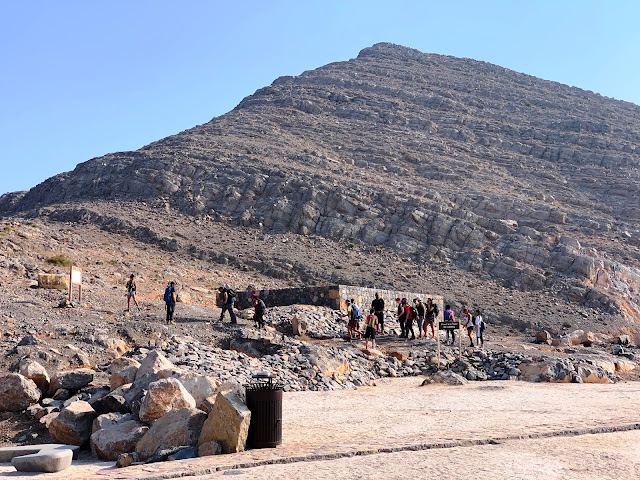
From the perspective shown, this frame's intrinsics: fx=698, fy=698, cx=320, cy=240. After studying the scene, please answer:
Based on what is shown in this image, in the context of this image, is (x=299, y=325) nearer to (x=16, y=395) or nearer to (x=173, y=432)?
(x=16, y=395)

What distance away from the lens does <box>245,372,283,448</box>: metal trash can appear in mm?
8602

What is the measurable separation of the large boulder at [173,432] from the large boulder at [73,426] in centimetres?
117

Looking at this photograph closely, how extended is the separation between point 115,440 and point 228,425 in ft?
5.43

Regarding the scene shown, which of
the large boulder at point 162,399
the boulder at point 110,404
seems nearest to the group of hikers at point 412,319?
the boulder at point 110,404

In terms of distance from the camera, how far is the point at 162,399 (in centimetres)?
928

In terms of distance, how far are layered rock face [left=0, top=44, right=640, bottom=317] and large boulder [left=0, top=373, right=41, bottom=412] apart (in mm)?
30129

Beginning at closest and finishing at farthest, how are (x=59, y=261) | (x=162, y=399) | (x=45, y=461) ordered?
(x=45, y=461), (x=162, y=399), (x=59, y=261)

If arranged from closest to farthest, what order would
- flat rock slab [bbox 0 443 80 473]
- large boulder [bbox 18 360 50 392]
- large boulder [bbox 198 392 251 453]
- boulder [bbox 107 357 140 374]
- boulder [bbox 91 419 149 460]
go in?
flat rock slab [bbox 0 443 80 473] → large boulder [bbox 198 392 251 453] → boulder [bbox 91 419 149 460] → large boulder [bbox 18 360 50 392] → boulder [bbox 107 357 140 374]

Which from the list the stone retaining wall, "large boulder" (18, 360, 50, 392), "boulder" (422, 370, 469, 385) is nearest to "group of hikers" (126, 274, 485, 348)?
the stone retaining wall

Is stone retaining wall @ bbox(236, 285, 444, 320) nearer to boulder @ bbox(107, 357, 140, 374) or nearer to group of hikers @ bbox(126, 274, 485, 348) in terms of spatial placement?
group of hikers @ bbox(126, 274, 485, 348)

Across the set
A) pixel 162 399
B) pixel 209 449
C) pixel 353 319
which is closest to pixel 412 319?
pixel 353 319

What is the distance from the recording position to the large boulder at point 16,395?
1102cm

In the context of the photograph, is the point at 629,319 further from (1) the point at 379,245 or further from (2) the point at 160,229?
(2) the point at 160,229

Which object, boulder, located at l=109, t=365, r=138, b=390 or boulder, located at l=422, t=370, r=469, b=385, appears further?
boulder, located at l=422, t=370, r=469, b=385
